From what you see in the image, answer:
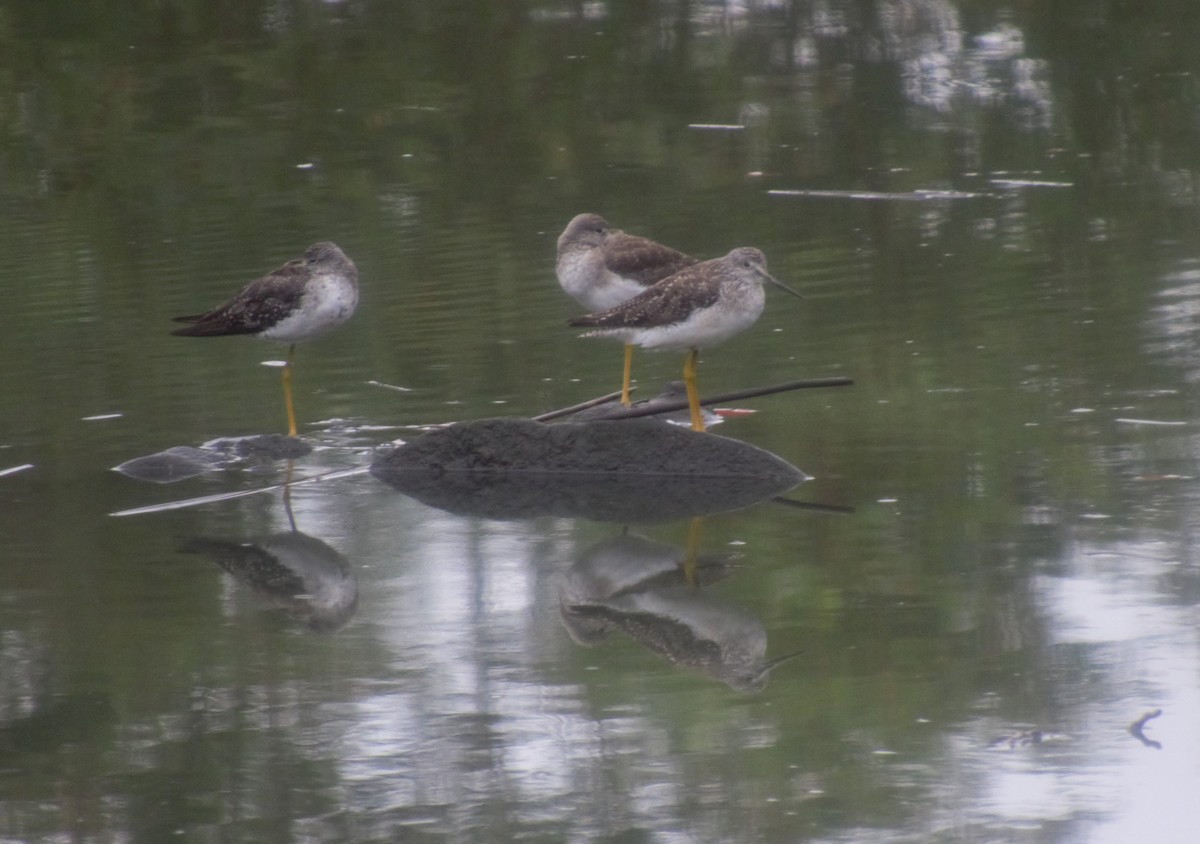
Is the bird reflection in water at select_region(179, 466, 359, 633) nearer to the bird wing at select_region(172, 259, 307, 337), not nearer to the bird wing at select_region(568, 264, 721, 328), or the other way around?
the bird wing at select_region(172, 259, 307, 337)

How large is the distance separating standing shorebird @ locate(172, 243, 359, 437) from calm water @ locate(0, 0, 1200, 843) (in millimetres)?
631

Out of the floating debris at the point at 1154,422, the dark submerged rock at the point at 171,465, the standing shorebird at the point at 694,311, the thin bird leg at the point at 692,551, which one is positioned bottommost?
the thin bird leg at the point at 692,551

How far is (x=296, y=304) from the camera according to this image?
34.4 ft

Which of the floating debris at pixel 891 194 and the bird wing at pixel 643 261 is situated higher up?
the bird wing at pixel 643 261

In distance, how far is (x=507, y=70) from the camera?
24375mm

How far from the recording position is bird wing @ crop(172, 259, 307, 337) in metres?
10.5

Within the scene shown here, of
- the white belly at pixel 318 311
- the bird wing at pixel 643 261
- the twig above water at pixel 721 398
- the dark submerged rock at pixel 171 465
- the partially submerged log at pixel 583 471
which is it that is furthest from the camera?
the bird wing at pixel 643 261

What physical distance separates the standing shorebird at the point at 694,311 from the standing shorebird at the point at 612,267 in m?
1.14

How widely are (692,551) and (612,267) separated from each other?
11.1 feet

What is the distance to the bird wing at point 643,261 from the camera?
37.2 ft

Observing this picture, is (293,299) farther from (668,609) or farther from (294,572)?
(668,609)

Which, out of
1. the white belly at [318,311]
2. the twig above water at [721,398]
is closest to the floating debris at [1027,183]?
the twig above water at [721,398]

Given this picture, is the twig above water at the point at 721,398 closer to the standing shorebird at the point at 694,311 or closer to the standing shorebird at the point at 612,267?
the standing shorebird at the point at 694,311

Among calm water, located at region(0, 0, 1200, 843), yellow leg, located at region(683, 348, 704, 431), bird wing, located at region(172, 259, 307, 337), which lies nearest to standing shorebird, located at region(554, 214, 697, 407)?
calm water, located at region(0, 0, 1200, 843)
